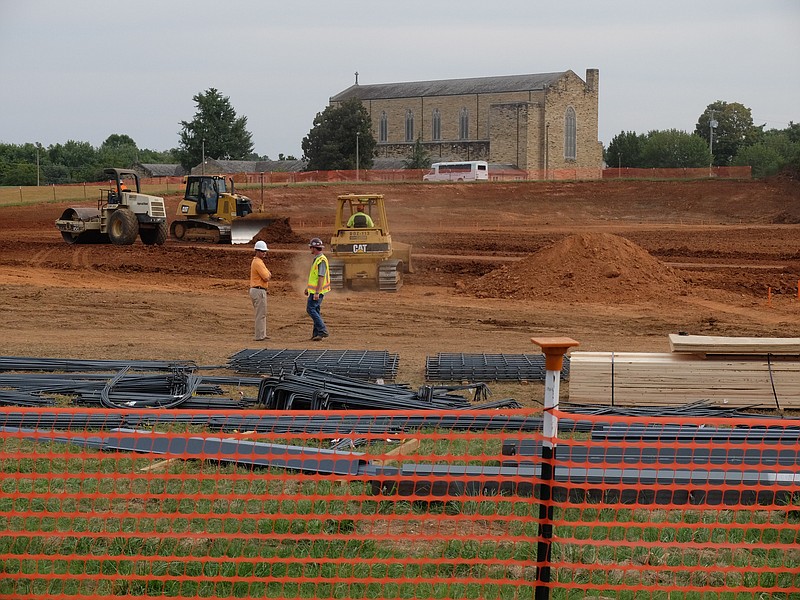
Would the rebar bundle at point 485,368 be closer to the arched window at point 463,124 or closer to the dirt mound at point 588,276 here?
the dirt mound at point 588,276

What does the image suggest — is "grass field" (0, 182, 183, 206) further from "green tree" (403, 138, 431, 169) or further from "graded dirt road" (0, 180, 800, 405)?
"green tree" (403, 138, 431, 169)

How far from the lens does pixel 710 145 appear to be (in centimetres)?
7375

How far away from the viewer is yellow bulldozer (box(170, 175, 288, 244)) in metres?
33.1

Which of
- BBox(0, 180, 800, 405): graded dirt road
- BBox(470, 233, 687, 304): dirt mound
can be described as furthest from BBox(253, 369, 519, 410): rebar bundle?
BBox(470, 233, 687, 304): dirt mound

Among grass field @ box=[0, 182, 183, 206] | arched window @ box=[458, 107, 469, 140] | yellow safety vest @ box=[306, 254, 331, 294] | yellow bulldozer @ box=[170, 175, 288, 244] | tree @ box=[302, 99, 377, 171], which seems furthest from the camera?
arched window @ box=[458, 107, 469, 140]

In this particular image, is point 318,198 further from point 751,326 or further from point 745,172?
point 751,326

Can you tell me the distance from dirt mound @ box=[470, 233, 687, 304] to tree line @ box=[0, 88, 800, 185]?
34.8 meters

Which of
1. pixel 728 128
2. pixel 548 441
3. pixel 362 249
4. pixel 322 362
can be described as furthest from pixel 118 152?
pixel 548 441

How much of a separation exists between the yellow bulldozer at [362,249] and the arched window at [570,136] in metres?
58.6

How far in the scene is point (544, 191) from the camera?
180 ft

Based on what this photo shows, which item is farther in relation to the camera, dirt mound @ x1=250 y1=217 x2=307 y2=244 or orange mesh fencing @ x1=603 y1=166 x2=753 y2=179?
orange mesh fencing @ x1=603 y1=166 x2=753 y2=179

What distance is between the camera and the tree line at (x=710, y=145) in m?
75.3

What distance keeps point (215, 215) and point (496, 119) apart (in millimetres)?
48687

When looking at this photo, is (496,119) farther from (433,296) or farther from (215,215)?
(433,296)
